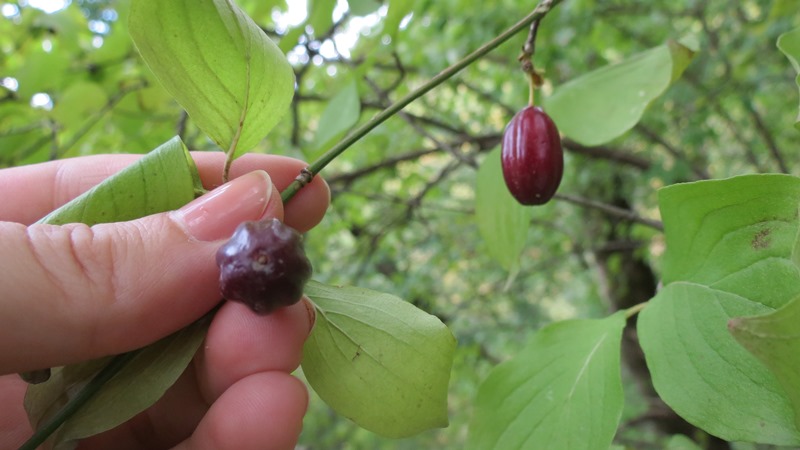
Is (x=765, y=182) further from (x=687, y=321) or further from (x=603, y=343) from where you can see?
(x=603, y=343)

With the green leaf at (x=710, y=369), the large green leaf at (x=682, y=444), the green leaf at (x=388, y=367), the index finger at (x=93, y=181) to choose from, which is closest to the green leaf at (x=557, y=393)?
the green leaf at (x=710, y=369)

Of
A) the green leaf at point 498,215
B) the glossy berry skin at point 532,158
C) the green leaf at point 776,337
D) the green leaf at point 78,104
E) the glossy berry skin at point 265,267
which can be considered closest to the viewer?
the green leaf at point 776,337

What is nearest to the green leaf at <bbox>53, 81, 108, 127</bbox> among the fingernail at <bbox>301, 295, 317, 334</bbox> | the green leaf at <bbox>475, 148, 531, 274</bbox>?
the green leaf at <bbox>475, 148, 531, 274</bbox>

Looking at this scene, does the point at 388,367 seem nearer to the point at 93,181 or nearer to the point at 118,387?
the point at 118,387

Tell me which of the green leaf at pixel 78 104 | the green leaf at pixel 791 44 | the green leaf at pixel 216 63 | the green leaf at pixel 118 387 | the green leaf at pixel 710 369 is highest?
the green leaf at pixel 216 63

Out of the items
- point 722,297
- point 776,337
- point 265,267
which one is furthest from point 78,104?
point 776,337

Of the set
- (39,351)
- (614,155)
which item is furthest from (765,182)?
(614,155)

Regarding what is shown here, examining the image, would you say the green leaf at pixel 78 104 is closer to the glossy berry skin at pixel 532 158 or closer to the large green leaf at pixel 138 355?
the large green leaf at pixel 138 355
